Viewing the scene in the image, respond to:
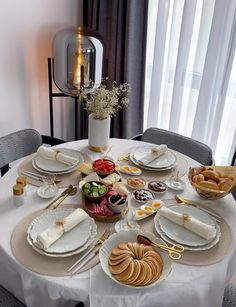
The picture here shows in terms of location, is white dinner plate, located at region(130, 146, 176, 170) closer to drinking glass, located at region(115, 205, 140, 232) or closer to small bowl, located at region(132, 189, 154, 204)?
small bowl, located at region(132, 189, 154, 204)

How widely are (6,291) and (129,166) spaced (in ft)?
2.40

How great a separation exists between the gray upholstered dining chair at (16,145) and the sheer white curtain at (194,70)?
102 centimetres

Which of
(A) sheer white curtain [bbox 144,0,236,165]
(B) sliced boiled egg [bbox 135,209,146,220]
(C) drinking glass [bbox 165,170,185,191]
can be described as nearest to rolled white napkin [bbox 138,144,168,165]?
(C) drinking glass [bbox 165,170,185,191]

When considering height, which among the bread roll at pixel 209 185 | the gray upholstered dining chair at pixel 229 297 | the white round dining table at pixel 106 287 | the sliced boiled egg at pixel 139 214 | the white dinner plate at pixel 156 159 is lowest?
the gray upholstered dining chair at pixel 229 297

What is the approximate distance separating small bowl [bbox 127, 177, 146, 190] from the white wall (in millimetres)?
1163

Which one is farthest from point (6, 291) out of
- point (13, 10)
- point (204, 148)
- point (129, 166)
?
point (13, 10)

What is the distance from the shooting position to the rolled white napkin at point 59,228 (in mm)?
995

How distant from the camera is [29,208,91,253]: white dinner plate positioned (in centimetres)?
101

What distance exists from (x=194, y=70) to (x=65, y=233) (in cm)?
159

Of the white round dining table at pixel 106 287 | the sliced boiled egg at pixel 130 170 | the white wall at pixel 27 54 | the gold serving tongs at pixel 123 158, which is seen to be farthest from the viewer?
the white wall at pixel 27 54

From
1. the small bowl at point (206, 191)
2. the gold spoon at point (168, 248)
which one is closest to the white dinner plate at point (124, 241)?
the gold spoon at point (168, 248)

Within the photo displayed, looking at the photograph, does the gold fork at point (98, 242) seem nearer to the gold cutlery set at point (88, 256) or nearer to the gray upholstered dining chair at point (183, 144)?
the gold cutlery set at point (88, 256)

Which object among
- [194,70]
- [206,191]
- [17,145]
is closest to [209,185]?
[206,191]

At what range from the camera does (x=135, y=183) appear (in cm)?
135
